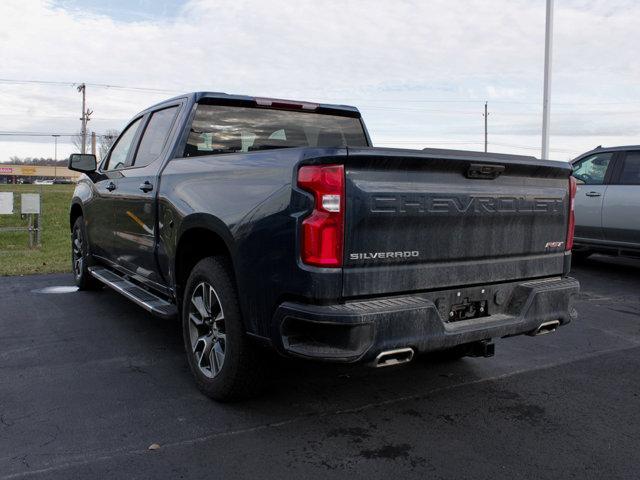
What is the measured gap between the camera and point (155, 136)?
521 cm

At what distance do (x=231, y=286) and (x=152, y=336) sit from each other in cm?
208

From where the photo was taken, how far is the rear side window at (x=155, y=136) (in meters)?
4.94

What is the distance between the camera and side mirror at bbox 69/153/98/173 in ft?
20.6

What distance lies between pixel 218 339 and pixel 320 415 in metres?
0.79

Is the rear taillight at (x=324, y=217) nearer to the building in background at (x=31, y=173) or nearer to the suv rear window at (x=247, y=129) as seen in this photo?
the suv rear window at (x=247, y=129)

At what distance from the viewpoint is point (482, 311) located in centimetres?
357

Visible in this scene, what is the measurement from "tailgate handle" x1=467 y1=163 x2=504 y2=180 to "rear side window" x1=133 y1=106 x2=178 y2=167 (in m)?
2.56

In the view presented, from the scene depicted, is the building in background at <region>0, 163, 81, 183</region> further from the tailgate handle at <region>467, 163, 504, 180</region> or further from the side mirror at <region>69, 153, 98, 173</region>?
the tailgate handle at <region>467, 163, 504, 180</region>

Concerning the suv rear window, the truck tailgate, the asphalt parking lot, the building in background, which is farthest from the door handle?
the building in background

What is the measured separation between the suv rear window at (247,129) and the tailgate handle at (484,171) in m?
1.95


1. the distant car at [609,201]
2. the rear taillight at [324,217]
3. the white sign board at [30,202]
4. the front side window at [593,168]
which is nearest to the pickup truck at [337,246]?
the rear taillight at [324,217]

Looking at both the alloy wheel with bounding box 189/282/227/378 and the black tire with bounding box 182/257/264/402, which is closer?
the black tire with bounding box 182/257/264/402

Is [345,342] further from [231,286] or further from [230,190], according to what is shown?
[230,190]

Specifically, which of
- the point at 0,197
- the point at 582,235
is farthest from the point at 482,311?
the point at 0,197
